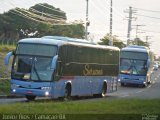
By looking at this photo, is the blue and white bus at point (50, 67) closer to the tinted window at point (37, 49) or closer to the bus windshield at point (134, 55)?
the tinted window at point (37, 49)

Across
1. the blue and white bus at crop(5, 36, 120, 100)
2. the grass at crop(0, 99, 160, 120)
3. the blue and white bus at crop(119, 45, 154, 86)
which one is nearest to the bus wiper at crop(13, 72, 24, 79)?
the blue and white bus at crop(5, 36, 120, 100)

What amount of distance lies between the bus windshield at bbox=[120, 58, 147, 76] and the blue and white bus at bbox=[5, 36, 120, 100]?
21.3 m

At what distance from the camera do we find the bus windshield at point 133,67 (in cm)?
5497

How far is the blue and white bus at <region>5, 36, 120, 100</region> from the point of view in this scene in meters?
28.5

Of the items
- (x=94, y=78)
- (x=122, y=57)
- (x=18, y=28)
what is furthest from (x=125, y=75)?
(x=18, y=28)

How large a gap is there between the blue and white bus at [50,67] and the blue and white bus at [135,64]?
21.2 meters

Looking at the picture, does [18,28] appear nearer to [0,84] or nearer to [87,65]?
[0,84]

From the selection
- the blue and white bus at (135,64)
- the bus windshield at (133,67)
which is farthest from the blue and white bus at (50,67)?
the bus windshield at (133,67)

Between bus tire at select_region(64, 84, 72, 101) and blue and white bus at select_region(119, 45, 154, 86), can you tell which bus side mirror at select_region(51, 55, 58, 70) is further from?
blue and white bus at select_region(119, 45, 154, 86)

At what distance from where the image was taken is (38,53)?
94.1 feet

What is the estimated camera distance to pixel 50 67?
2834 cm

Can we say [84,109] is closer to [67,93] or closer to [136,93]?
[67,93]

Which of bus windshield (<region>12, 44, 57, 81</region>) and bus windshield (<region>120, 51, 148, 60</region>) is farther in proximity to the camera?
bus windshield (<region>120, 51, 148, 60</region>)

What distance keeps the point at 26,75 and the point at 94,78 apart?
781cm
